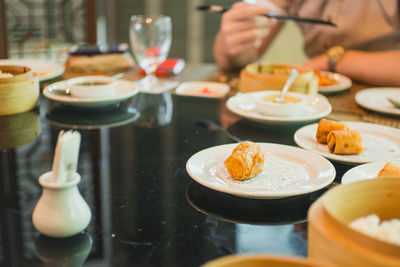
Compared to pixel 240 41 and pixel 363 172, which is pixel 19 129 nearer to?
pixel 363 172

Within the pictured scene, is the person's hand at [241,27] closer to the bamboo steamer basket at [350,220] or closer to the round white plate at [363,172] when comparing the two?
the round white plate at [363,172]

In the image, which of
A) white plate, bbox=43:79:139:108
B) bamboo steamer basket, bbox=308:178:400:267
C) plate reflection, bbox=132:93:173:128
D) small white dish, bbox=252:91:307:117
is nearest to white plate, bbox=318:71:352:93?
small white dish, bbox=252:91:307:117

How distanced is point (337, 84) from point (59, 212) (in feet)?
4.21

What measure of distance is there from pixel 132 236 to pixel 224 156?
326mm

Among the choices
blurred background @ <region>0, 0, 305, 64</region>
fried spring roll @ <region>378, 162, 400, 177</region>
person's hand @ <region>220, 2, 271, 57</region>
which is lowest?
blurred background @ <region>0, 0, 305, 64</region>

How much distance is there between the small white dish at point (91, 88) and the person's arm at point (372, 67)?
3.15 ft

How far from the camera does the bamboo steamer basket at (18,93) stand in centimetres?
134

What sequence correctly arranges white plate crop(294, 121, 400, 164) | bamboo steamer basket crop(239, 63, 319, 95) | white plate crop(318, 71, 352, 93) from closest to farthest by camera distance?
white plate crop(294, 121, 400, 164), bamboo steamer basket crop(239, 63, 319, 95), white plate crop(318, 71, 352, 93)


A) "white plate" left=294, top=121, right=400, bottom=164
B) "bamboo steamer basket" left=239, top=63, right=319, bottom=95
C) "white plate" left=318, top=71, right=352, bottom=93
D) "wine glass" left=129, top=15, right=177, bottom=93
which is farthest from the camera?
"wine glass" left=129, top=15, right=177, bottom=93

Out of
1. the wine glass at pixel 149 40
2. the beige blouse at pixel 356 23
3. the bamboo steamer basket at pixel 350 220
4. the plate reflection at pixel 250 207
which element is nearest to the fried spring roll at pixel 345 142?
the plate reflection at pixel 250 207

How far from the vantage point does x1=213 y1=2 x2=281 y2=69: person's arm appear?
1935 mm

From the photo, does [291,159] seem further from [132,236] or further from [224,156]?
[132,236]

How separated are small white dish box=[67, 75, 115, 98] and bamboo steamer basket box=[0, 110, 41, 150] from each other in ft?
0.44

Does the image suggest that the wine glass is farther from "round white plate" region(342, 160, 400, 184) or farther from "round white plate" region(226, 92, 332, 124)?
"round white plate" region(342, 160, 400, 184)
